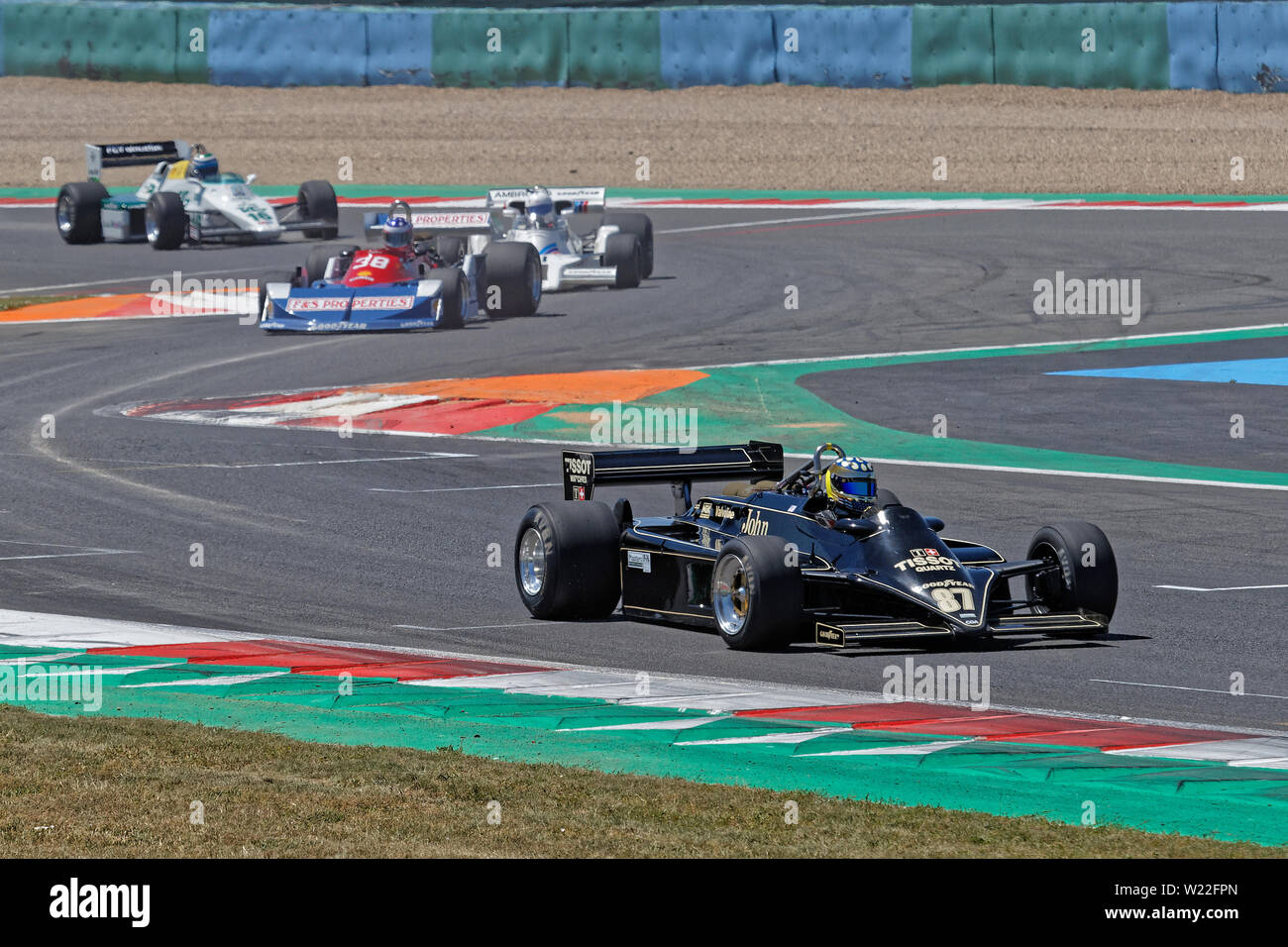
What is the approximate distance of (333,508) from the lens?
16.4 meters

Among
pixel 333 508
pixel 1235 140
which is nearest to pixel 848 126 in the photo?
pixel 1235 140

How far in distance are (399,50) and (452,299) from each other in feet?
75.1

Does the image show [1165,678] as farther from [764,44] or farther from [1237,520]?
[764,44]

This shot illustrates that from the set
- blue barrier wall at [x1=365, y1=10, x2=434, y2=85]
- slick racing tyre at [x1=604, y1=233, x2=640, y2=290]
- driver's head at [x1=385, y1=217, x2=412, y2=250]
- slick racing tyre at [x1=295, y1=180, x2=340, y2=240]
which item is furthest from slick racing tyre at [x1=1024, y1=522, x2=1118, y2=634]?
blue barrier wall at [x1=365, y1=10, x2=434, y2=85]

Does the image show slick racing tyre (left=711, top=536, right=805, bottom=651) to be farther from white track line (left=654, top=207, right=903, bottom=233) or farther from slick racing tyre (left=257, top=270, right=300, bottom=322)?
white track line (left=654, top=207, right=903, bottom=233)

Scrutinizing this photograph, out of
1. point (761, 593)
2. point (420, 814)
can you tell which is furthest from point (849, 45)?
point (420, 814)

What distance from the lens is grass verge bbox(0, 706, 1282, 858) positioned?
24.0 ft

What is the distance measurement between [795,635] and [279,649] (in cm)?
295

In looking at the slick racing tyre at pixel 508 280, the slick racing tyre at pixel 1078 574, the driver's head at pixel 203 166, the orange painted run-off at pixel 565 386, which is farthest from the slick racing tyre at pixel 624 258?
the slick racing tyre at pixel 1078 574

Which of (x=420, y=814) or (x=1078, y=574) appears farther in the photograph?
(x=1078, y=574)

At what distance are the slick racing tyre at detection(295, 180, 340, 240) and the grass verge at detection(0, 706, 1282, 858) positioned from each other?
25690 millimetres

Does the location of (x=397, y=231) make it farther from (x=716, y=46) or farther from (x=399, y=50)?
(x=399, y=50)

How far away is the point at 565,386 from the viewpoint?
22344 millimetres
